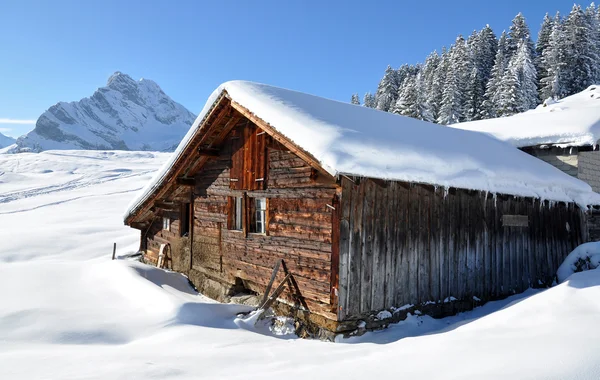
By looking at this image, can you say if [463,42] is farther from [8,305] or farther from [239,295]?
[8,305]

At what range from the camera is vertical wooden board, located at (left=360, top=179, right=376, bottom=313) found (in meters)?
7.43

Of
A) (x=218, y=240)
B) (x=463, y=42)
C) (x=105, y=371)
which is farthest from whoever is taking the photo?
(x=463, y=42)

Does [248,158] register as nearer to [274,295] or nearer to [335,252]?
→ [274,295]

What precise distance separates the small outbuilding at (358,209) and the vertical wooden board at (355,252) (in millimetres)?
27

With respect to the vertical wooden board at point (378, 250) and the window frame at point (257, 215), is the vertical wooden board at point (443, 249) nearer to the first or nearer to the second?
the vertical wooden board at point (378, 250)

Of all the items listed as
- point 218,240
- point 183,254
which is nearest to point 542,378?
point 218,240

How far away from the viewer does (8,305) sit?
8.00 m

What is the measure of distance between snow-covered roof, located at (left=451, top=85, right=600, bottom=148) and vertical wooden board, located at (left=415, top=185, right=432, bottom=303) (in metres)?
7.07

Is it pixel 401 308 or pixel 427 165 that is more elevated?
pixel 427 165

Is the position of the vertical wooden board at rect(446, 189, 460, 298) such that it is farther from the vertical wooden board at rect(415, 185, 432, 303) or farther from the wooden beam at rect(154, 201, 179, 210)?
the wooden beam at rect(154, 201, 179, 210)

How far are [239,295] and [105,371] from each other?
5.40m

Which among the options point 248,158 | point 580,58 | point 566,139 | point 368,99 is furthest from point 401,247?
point 368,99

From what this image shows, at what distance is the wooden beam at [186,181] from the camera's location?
41.3ft

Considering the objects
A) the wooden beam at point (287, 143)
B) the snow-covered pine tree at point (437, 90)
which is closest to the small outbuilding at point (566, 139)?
the wooden beam at point (287, 143)
